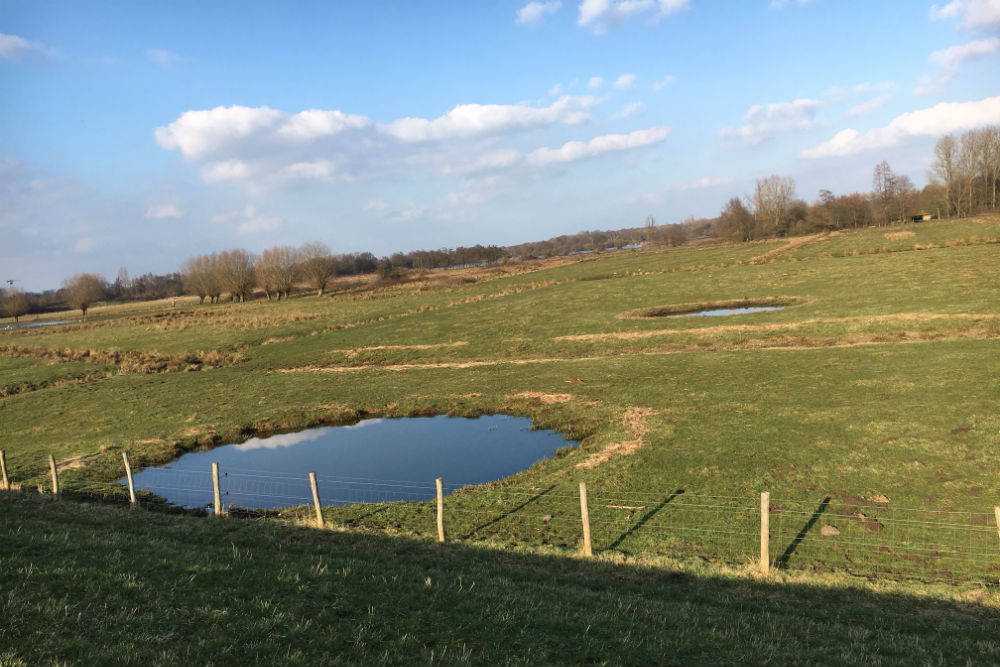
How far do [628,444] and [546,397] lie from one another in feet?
30.1

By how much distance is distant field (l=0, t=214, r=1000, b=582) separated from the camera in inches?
607

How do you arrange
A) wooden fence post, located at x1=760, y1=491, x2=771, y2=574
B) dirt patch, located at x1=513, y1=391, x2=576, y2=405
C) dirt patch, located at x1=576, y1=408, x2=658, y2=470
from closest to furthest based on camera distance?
wooden fence post, located at x1=760, y1=491, x2=771, y2=574
dirt patch, located at x1=576, y1=408, x2=658, y2=470
dirt patch, located at x1=513, y1=391, x2=576, y2=405

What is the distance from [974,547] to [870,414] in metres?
9.32

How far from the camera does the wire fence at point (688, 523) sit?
13156 millimetres

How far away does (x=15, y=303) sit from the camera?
146 m

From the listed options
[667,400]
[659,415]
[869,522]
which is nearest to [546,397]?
[667,400]

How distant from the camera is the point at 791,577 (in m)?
12.3

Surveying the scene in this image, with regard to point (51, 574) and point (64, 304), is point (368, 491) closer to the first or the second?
point (51, 574)

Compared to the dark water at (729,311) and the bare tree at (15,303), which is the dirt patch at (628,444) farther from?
→ the bare tree at (15,303)

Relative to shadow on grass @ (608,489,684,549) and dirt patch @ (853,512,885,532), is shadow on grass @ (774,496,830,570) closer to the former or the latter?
dirt patch @ (853,512,885,532)

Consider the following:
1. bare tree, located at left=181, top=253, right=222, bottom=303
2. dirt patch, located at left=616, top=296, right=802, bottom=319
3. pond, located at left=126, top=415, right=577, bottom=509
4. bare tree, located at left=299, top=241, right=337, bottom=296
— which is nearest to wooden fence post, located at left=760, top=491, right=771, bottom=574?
→ pond, located at left=126, top=415, right=577, bottom=509

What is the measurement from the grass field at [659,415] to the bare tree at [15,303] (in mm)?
107028

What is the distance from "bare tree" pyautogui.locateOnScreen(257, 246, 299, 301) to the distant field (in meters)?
67.1

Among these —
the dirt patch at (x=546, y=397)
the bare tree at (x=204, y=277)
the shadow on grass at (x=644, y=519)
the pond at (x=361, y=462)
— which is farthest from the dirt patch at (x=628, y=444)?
the bare tree at (x=204, y=277)
